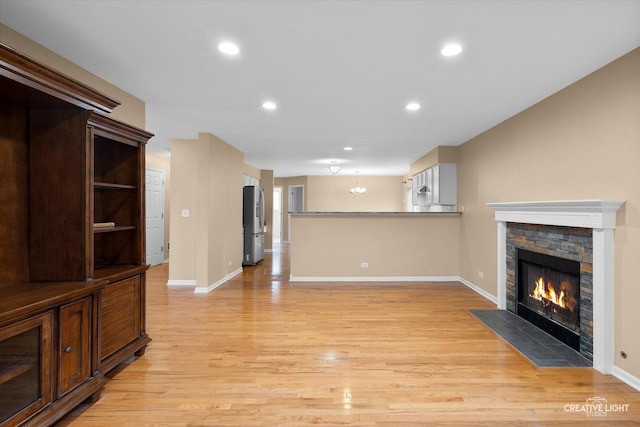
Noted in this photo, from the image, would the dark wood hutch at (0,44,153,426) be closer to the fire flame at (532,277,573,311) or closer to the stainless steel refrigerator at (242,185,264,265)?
the fire flame at (532,277,573,311)

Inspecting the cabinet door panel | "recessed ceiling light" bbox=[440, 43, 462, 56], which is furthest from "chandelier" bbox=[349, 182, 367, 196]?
the cabinet door panel

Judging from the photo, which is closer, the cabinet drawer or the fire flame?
the cabinet drawer

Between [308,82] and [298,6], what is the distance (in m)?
1.16

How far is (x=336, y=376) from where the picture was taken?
2531 millimetres

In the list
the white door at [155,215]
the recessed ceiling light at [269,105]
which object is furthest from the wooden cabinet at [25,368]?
the white door at [155,215]

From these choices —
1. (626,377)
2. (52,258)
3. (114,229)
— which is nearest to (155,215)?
(114,229)

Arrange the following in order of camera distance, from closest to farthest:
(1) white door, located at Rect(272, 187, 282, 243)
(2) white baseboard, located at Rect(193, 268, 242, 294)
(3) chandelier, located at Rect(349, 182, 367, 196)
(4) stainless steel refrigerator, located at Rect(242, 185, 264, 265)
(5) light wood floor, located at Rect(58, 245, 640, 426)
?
(5) light wood floor, located at Rect(58, 245, 640, 426) < (2) white baseboard, located at Rect(193, 268, 242, 294) < (4) stainless steel refrigerator, located at Rect(242, 185, 264, 265) < (3) chandelier, located at Rect(349, 182, 367, 196) < (1) white door, located at Rect(272, 187, 282, 243)

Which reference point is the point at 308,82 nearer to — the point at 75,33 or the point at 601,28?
the point at 75,33

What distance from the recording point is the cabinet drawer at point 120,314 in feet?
7.80

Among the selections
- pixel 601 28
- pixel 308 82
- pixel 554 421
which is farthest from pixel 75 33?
pixel 554 421

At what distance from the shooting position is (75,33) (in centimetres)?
228

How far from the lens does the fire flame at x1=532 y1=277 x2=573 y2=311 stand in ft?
10.8

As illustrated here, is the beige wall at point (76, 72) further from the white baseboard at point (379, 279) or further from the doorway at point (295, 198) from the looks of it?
the doorway at point (295, 198)

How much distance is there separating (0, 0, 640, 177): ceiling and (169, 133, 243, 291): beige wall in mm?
1114
